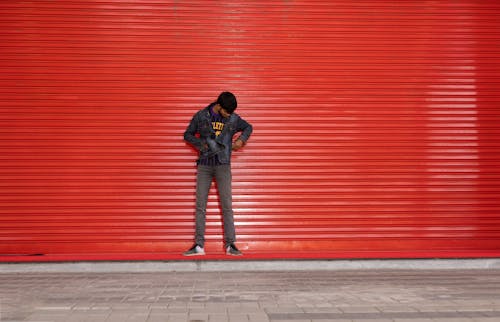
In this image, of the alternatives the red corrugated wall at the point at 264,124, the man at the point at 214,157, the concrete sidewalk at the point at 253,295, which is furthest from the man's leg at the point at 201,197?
the concrete sidewalk at the point at 253,295

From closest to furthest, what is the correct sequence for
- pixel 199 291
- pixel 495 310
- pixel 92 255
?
pixel 495 310 < pixel 199 291 < pixel 92 255

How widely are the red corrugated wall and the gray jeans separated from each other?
28 centimetres

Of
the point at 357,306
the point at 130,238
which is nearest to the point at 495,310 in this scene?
the point at 357,306

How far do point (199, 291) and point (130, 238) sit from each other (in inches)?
73.4

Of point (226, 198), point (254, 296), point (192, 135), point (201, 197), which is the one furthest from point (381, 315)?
point (192, 135)

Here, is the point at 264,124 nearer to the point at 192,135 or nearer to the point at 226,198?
the point at 192,135

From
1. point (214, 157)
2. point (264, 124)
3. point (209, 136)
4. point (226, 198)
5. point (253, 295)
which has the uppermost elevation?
point (264, 124)

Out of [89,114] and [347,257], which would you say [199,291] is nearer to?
[347,257]

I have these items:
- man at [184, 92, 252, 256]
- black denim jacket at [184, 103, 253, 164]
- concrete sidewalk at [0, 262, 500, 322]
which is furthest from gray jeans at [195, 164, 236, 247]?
concrete sidewalk at [0, 262, 500, 322]

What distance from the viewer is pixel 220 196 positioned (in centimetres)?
615

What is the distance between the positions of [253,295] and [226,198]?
1.76 metres

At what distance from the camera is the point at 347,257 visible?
20.2ft

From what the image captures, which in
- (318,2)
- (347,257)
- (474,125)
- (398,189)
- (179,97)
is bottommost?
(347,257)

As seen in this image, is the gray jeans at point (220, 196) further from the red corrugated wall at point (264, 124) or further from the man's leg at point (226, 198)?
the red corrugated wall at point (264, 124)
